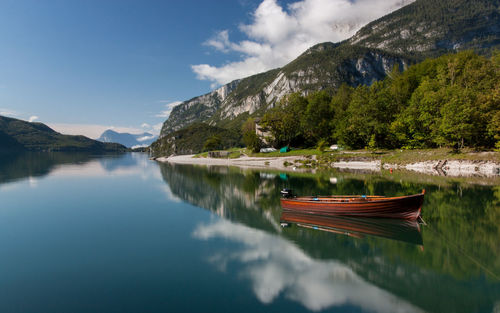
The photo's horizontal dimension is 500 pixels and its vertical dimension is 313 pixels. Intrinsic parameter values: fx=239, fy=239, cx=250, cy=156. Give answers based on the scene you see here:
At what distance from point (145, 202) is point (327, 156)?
61.0 metres

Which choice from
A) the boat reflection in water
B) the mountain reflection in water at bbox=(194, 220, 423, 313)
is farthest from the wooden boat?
the mountain reflection in water at bbox=(194, 220, 423, 313)

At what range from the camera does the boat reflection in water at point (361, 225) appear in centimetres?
1800

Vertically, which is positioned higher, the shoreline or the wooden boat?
the shoreline

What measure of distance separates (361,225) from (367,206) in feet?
6.07

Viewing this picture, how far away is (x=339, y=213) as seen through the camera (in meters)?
22.4

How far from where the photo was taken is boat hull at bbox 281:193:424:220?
20391mm

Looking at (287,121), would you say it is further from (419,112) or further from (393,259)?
(393,259)

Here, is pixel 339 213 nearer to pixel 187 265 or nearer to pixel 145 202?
pixel 187 265

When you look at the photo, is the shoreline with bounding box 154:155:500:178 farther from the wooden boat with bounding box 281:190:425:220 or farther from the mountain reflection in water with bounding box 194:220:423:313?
the mountain reflection in water with bounding box 194:220:423:313

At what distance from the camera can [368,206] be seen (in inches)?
835

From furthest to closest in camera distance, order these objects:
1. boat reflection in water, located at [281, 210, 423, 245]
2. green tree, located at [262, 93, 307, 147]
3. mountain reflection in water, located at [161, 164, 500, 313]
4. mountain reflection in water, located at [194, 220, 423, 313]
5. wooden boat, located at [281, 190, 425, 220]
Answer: green tree, located at [262, 93, 307, 147]
wooden boat, located at [281, 190, 425, 220]
boat reflection in water, located at [281, 210, 423, 245]
mountain reflection in water, located at [161, 164, 500, 313]
mountain reflection in water, located at [194, 220, 423, 313]

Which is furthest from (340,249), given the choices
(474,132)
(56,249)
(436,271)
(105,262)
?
(474,132)

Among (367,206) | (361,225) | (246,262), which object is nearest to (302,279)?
(246,262)

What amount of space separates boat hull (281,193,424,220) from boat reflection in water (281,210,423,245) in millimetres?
478
